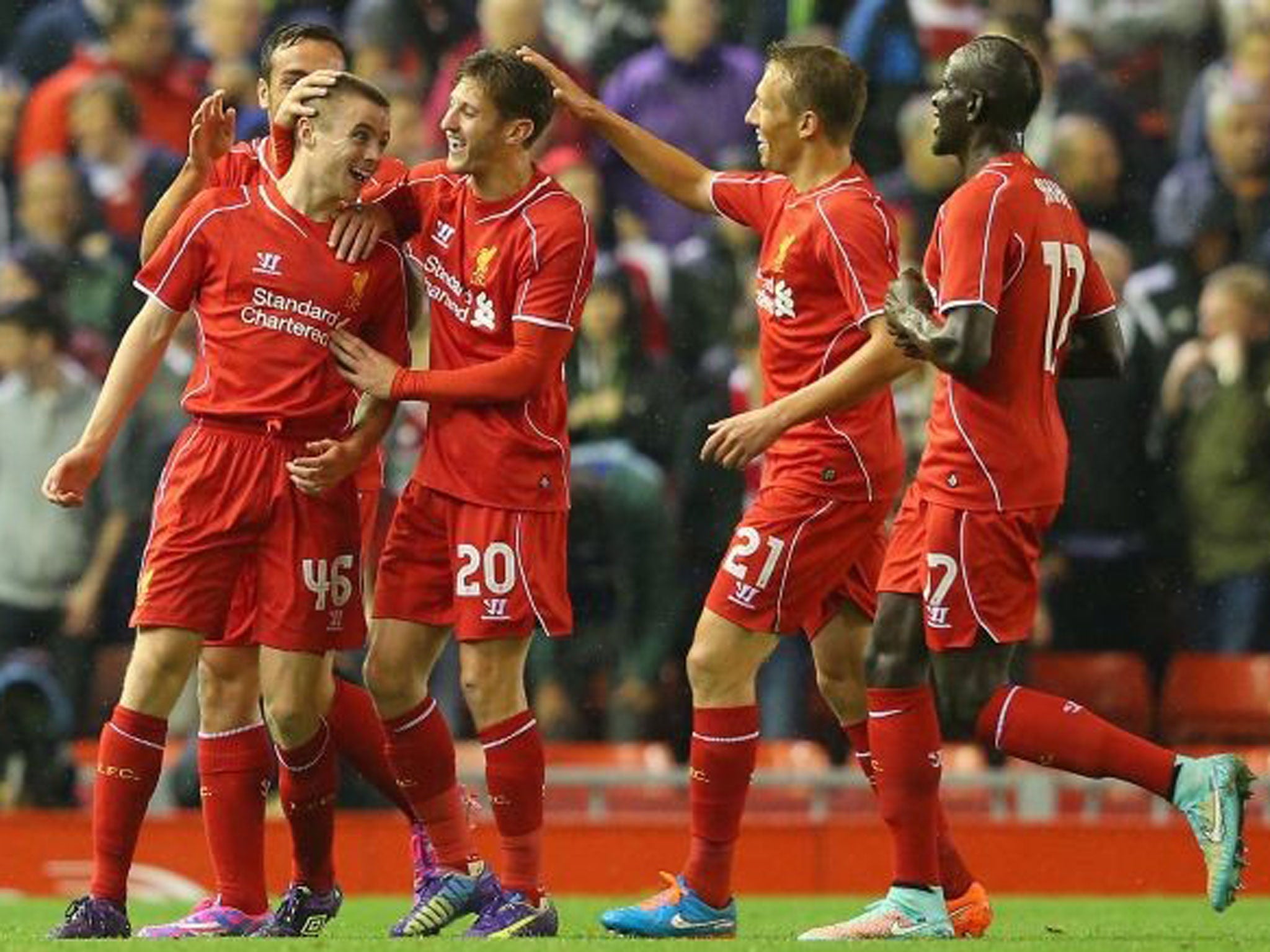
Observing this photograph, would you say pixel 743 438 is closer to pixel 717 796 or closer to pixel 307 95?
pixel 717 796

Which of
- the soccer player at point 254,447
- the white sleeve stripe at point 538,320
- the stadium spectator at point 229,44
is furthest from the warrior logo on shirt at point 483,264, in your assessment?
the stadium spectator at point 229,44

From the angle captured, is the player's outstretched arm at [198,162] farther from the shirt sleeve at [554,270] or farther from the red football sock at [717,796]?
the red football sock at [717,796]

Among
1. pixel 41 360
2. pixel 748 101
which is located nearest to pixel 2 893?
pixel 41 360

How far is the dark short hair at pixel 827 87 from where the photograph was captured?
24.1 feet

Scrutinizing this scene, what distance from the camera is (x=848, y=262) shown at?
7.09 m

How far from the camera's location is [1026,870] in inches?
422

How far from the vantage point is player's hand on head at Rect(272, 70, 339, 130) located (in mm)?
7082

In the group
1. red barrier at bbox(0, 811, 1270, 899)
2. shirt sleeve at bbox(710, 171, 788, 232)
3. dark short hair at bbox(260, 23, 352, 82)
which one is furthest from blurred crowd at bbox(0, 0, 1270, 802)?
shirt sleeve at bbox(710, 171, 788, 232)

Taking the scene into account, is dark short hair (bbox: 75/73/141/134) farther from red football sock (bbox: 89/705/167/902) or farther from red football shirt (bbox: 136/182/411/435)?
red football sock (bbox: 89/705/167/902)

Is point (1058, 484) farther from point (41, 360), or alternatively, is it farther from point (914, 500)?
point (41, 360)

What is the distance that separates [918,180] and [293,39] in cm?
516

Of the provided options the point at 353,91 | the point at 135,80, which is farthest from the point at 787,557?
the point at 135,80

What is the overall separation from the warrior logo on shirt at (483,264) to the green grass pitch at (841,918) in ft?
5.18

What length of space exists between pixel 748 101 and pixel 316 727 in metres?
5.92
